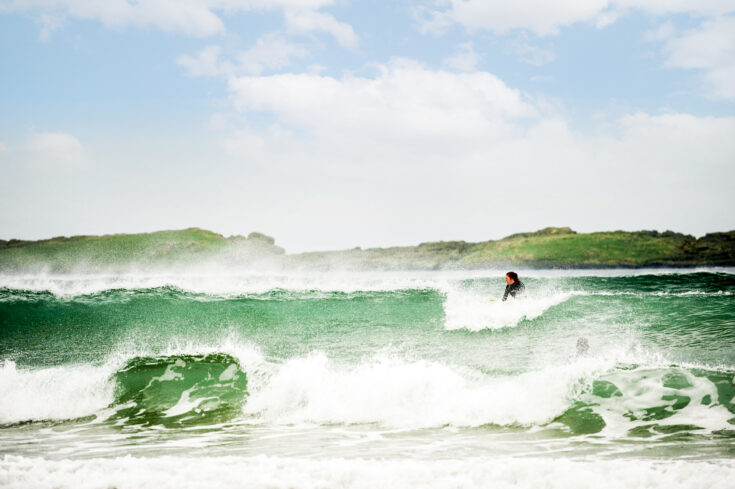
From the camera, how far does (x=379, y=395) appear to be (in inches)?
320

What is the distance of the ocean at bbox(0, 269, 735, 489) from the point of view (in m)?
5.07

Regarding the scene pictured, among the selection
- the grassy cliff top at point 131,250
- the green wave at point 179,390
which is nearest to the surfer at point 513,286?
the green wave at point 179,390

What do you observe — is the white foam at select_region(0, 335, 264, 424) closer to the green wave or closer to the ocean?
the ocean

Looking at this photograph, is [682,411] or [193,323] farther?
[193,323]

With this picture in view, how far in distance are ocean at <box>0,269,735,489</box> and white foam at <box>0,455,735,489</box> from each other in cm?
2

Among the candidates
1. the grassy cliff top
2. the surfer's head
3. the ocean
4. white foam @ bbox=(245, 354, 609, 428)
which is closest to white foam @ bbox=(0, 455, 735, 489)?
the ocean

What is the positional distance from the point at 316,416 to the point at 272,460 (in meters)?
2.45

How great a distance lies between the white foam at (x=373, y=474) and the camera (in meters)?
4.58

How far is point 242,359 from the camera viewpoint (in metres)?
10.4

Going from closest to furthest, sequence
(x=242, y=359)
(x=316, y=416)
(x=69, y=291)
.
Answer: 1. (x=316, y=416)
2. (x=242, y=359)
3. (x=69, y=291)

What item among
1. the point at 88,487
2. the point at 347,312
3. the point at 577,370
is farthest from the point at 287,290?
the point at 88,487

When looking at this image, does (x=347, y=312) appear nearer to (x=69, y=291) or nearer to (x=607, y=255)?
(x=69, y=291)

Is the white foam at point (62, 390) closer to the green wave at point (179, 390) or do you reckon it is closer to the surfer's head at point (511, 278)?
the green wave at point (179, 390)

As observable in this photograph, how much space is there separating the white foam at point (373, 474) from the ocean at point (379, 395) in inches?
1.0
